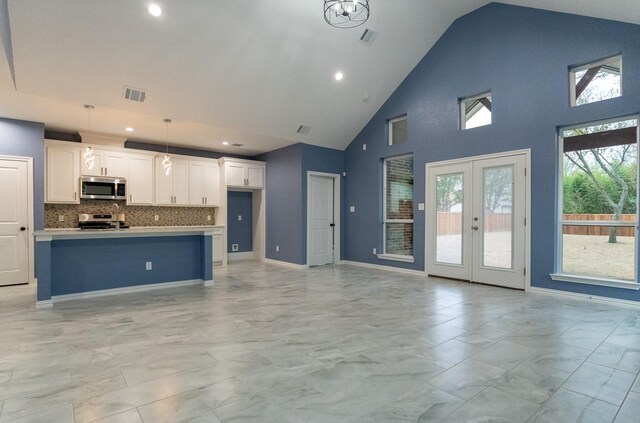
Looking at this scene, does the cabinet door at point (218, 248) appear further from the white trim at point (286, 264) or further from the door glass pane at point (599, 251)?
the door glass pane at point (599, 251)

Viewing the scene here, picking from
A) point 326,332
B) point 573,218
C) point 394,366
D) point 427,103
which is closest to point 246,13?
point 427,103

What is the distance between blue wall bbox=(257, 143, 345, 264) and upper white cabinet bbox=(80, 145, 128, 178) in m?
3.05

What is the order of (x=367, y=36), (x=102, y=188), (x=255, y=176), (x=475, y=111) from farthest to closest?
(x=255, y=176) → (x=102, y=188) → (x=475, y=111) → (x=367, y=36)

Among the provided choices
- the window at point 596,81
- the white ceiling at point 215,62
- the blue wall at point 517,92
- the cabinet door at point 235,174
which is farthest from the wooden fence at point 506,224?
the cabinet door at point 235,174

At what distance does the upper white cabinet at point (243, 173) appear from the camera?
779 centimetres

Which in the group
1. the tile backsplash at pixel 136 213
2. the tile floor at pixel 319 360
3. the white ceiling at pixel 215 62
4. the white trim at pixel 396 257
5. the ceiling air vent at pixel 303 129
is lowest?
the tile floor at pixel 319 360

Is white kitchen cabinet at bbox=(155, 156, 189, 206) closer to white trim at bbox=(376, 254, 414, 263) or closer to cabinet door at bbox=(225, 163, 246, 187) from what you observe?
cabinet door at bbox=(225, 163, 246, 187)

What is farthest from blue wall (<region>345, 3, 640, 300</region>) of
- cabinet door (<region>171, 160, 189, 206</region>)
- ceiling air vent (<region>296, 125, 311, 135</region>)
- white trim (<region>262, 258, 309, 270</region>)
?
cabinet door (<region>171, 160, 189, 206</region>)

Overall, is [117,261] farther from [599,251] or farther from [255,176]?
[599,251]

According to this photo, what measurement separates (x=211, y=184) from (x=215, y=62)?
355 cm

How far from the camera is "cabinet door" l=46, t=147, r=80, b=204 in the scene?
6.02 meters

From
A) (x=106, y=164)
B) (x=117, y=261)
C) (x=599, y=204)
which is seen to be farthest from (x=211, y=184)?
(x=599, y=204)

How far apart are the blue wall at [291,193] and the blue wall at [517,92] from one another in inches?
57.5

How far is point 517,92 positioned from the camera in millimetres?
5098
